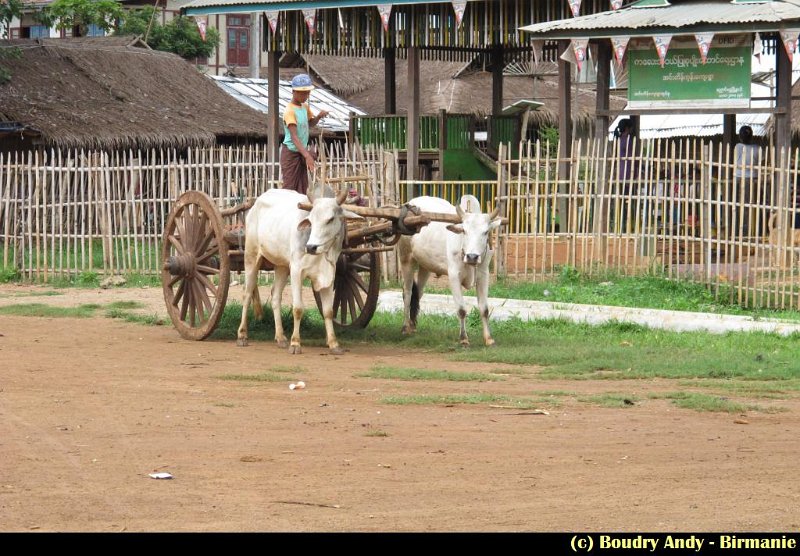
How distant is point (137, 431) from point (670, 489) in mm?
3165

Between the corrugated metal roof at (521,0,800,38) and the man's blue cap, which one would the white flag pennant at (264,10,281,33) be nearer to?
the corrugated metal roof at (521,0,800,38)

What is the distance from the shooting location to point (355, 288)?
12.7 meters

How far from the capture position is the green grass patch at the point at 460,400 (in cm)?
871

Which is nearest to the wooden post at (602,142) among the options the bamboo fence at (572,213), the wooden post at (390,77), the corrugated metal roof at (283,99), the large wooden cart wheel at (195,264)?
the bamboo fence at (572,213)

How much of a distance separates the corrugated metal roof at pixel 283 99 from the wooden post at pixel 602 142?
1402 centimetres

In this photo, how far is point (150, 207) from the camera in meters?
18.3

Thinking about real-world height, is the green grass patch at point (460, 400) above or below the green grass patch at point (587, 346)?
below

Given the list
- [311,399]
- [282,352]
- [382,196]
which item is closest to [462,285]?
[282,352]

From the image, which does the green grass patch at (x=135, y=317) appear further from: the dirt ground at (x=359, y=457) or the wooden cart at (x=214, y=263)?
the dirt ground at (x=359, y=457)

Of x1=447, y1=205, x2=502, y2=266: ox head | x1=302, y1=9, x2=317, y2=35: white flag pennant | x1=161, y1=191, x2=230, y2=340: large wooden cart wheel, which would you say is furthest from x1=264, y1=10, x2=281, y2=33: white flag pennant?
x1=447, y1=205, x2=502, y2=266: ox head

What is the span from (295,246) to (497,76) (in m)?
12.1

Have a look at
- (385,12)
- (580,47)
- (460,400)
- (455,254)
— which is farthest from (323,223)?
(385,12)

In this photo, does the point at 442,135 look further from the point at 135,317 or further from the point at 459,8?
the point at 135,317
